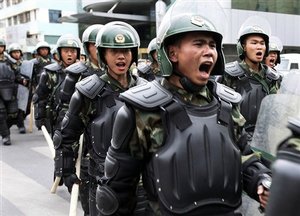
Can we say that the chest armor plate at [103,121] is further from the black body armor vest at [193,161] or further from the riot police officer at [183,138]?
the black body armor vest at [193,161]

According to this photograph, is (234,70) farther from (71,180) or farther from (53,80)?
(53,80)

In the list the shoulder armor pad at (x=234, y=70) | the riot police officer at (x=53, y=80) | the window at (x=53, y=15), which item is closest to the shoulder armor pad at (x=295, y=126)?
the shoulder armor pad at (x=234, y=70)

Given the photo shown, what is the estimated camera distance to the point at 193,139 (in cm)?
191

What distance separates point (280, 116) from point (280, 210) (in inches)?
36.1

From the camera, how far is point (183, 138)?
1.91 m

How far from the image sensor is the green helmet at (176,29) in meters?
1.97

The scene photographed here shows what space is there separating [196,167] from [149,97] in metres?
0.37

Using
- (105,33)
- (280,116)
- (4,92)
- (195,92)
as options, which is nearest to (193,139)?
(195,92)

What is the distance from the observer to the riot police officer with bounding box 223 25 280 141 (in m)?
3.87

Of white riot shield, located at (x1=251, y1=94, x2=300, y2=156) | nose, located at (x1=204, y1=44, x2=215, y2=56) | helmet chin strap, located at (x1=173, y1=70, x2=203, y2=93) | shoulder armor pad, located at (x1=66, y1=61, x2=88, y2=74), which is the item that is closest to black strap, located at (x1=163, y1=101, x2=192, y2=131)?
helmet chin strap, located at (x1=173, y1=70, x2=203, y2=93)

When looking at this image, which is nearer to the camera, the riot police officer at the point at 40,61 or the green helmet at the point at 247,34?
the green helmet at the point at 247,34

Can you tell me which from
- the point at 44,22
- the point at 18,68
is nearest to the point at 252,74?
the point at 18,68

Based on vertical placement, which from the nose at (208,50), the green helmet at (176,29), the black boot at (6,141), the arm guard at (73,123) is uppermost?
the green helmet at (176,29)

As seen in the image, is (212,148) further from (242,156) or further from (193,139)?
(242,156)
